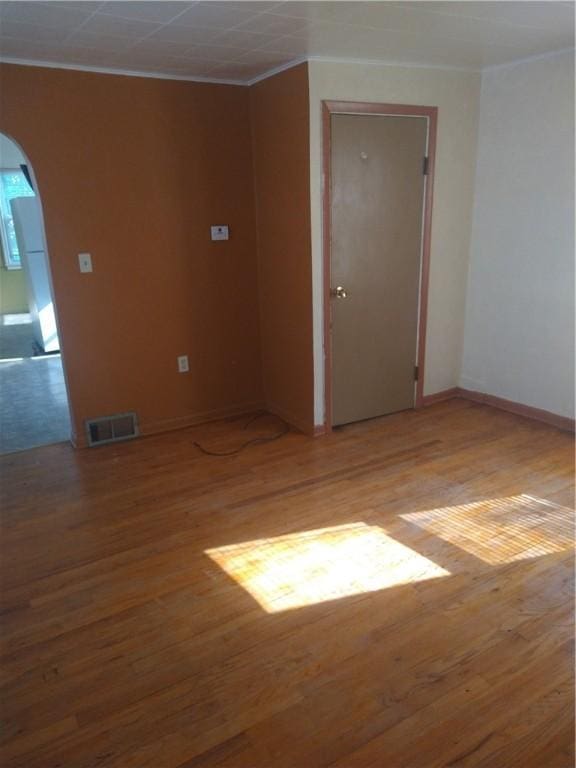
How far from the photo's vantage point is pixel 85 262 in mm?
3410

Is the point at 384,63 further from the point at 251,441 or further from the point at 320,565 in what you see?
the point at 320,565

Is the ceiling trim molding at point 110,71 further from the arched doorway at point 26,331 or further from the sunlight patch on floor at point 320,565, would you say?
the sunlight patch on floor at point 320,565

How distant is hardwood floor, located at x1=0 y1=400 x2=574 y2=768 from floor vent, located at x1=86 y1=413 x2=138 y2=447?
0.25 metres

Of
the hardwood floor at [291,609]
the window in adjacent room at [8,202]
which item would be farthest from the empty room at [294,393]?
the window in adjacent room at [8,202]

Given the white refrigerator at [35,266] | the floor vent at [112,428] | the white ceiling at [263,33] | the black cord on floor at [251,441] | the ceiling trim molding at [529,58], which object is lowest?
the black cord on floor at [251,441]

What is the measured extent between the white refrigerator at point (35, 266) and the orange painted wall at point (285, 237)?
2.82 m

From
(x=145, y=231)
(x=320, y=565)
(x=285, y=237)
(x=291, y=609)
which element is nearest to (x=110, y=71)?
(x=145, y=231)

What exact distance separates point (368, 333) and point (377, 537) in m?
1.63

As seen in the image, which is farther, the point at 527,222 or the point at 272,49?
the point at 527,222

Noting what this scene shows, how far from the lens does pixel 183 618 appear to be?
6.84 ft

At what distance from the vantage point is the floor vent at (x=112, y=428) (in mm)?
3643

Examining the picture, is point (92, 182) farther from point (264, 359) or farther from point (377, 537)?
point (377, 537)

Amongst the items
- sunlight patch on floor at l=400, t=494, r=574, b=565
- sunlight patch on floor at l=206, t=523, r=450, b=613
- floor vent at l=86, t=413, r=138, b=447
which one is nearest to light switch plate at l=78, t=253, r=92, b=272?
floor vent at l=86, t=413, r=138, b=447

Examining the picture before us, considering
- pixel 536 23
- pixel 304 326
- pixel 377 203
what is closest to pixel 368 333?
pixel 304 326
